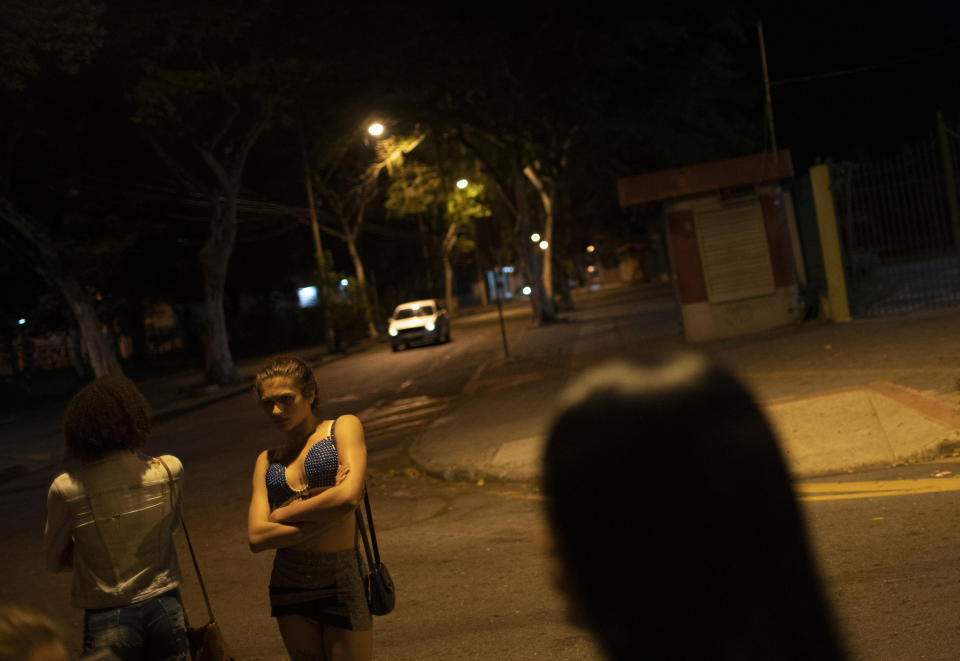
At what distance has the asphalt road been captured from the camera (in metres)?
4.96

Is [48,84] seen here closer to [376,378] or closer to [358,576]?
[376,378]

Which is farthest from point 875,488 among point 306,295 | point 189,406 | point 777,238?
point 306,295

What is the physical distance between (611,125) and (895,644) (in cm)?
2737

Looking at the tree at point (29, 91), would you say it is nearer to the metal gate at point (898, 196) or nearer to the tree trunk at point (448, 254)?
the metal gate at point (898, 196)

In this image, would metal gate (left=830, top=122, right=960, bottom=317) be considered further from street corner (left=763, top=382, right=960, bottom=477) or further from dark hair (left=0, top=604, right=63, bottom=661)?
dark hair (left=0, top=604, right=63, bottom=661)

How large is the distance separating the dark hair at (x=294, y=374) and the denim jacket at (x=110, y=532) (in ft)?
1.78

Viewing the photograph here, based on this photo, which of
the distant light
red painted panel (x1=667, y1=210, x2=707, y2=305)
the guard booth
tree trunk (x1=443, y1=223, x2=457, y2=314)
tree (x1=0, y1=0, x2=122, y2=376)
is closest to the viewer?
tree (x1=0, y1=0, x2=122, y2=376)

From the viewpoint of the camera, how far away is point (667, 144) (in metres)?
32.4

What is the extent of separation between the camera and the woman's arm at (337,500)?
3518 millimetres

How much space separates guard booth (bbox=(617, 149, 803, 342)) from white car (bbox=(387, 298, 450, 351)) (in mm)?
16119

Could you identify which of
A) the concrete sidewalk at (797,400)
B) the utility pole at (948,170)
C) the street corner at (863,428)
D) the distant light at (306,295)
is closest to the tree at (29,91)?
the concrete sidewalk at (797,400)

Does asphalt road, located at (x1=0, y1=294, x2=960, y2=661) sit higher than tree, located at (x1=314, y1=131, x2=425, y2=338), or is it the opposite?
tree, located at (x1=314, y1=131, x2=425, y2=338)

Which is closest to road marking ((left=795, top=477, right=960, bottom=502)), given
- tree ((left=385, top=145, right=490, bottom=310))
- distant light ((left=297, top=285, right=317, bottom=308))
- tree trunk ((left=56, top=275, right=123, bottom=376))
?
tree trunk ((left=56, top=275, right=123, bottom=376))

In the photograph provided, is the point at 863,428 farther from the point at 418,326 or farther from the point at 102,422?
the point at 418,326
